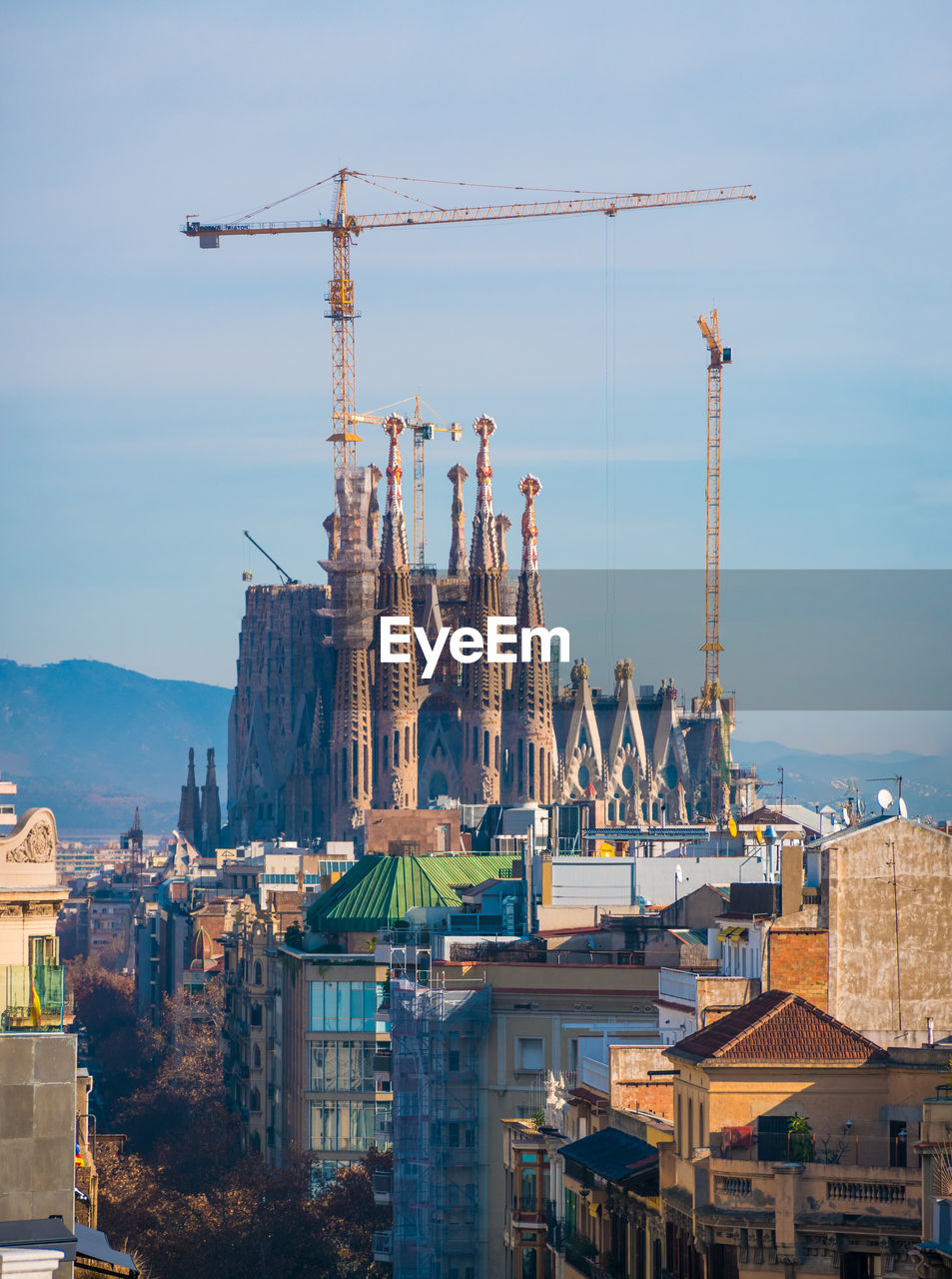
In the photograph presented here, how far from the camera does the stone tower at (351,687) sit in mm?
183250

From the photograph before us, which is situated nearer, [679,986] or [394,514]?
[679,986]

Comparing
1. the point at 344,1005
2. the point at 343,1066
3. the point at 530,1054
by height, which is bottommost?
the point at 343,1066

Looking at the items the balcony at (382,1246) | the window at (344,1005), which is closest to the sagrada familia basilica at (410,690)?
the window at (344,1005)

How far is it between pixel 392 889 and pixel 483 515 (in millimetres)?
115403

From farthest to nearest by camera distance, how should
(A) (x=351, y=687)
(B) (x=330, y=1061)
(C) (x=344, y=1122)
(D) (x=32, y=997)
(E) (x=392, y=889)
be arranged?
(A) (x=351, y=687) → (E) (x=392, y=889) → (B) (x=330, y=1061) → (C) (x=344, y=1122) → (D) (x=32, y=997)

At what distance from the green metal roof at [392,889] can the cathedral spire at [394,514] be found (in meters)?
104

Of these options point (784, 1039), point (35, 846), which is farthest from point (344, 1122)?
point (35, 846)

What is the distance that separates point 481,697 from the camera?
188250 mm

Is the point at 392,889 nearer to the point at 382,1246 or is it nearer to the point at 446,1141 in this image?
the point at 382,1246

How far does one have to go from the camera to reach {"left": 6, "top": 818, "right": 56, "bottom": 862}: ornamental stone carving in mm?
30312

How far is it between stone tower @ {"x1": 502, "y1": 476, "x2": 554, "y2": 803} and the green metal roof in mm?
106191

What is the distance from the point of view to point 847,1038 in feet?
102

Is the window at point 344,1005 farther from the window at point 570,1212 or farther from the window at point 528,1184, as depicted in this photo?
the window at point 570,1212

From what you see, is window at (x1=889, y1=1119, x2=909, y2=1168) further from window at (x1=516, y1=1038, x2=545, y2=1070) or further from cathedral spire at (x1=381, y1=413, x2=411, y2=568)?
cathedral spire at (x1=381, y1=413, x2=411, y2=568)
